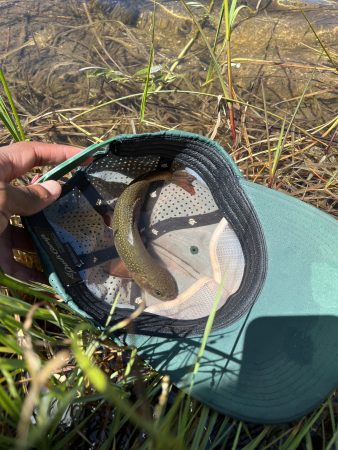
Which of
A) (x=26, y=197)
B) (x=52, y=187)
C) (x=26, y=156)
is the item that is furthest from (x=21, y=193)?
(x=26, y=156)

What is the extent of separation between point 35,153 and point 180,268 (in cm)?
99

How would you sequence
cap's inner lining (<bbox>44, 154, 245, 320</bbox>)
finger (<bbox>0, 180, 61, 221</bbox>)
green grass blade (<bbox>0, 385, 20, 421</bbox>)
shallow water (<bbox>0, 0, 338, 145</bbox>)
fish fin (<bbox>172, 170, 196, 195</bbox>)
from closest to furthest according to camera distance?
green grass blade (<bbox>0, 385, 20, 421</bbox>) < finger (<bbox>0, 180, 61, 221</bbox>) < cap's inner lining (<bbox>44, 154, 245, 320</bbox>) < fish fin (<bbox>172, 170, 196, 195</bbox>) < shallow water (<bbox>0, 0, 338, 145</bbox>)

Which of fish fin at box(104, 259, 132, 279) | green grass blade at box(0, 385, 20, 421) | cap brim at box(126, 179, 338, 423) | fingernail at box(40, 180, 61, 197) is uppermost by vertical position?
fingernail at box(40, 180, 61, 197)

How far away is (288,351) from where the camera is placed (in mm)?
1785

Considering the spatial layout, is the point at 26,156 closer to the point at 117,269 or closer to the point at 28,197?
the point at 28,197

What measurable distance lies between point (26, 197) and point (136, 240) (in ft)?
2.80

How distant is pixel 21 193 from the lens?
1.63 meters

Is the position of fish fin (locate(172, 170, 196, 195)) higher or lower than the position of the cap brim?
higher

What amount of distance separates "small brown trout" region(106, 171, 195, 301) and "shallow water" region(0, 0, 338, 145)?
0.70m

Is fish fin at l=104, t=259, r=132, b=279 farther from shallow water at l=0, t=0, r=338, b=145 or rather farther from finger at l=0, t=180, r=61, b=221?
shallow water at l=0, t=0, r=338, b=145

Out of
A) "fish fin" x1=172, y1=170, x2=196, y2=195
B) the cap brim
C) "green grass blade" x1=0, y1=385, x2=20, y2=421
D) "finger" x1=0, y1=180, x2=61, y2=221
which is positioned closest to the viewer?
"green grass blade" x1=0, y1=385, x2=20, y2=421

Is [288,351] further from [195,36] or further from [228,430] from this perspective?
[195,36]

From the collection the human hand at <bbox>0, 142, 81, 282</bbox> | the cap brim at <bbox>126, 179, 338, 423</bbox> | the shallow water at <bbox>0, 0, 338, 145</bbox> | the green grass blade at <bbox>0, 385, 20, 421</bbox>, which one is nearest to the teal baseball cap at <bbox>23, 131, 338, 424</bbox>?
the cap brim at <bbox>126, 179, 338, 423</bbox>

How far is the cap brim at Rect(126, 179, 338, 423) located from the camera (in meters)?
1.71
